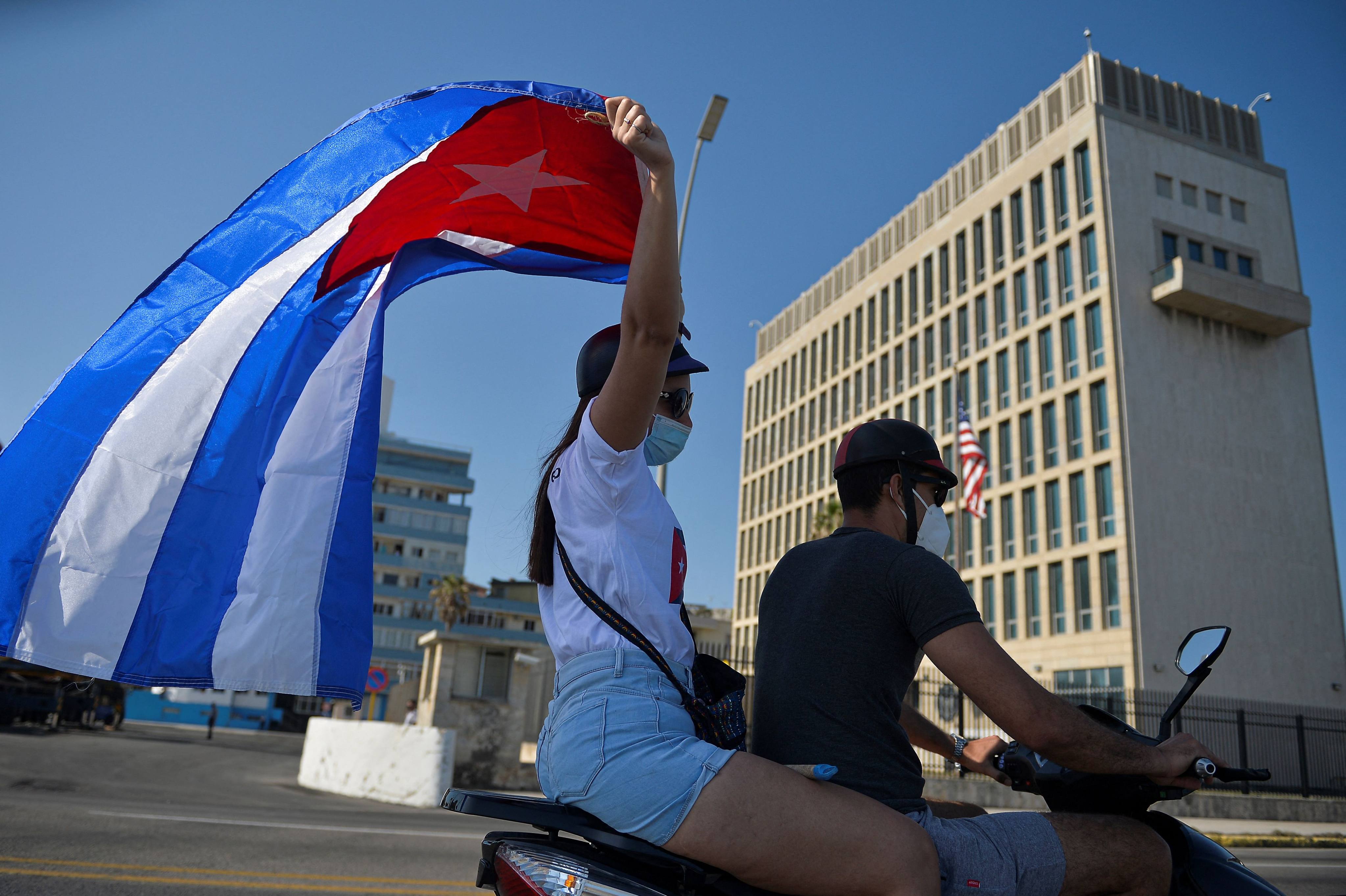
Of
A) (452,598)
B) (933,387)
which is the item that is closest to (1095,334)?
(933,387)

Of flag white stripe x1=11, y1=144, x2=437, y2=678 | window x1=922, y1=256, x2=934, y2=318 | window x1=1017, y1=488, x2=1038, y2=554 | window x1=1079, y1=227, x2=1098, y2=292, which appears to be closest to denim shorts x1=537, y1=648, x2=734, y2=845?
flag white stripe x1=11, y1=144, x2=437, y2=678

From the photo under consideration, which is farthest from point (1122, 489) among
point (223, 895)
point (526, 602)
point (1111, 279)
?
point (526, 602)

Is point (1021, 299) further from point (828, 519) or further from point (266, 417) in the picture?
point (266, 417)

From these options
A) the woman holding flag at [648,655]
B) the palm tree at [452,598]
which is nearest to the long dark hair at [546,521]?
the woman holding flag at [648,655]

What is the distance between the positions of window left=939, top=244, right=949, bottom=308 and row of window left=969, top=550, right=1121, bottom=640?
575 inches

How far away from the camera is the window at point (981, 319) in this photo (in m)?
45.2

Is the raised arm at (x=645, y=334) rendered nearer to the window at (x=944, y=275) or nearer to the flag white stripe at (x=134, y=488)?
the flag white stripe at (x=134, y=488)

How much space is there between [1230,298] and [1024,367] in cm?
815

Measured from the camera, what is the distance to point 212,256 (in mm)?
3590

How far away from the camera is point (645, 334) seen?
201cm

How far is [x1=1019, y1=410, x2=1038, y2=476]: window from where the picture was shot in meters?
40.6

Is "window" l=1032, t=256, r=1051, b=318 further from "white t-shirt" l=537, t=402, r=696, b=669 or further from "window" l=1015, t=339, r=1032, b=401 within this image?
"white t-shirt" l=537, t=402, r=696, b=669

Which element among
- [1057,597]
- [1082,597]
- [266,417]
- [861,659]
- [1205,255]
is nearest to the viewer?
[861,659]

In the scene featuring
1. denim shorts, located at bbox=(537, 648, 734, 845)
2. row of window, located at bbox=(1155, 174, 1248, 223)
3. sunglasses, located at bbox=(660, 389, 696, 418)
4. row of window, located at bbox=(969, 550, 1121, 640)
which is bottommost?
denim shorts, located at bbox=(537, 648, 734, 845)
